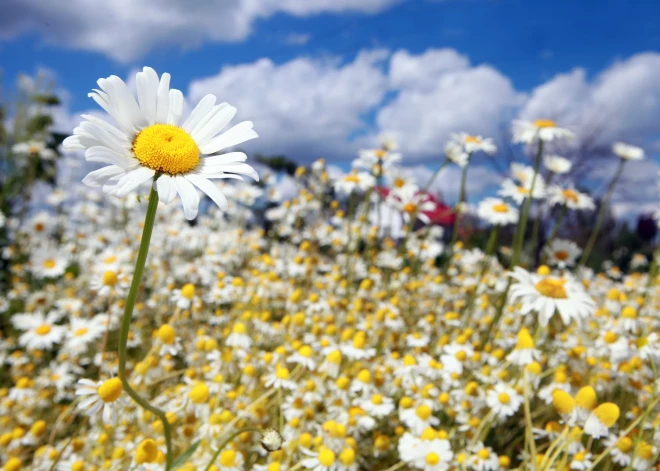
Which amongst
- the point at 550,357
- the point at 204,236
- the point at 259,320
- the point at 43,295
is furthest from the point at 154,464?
the point at 204,236

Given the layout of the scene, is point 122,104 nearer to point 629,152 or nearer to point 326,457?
point 326,457

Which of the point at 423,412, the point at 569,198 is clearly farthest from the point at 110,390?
the point at 569,198

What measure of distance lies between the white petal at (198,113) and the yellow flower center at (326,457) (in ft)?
3.22

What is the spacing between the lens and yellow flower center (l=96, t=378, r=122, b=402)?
A: 1031mm

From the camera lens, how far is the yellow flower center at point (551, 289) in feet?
5.64

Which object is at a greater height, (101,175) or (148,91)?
(148,91)

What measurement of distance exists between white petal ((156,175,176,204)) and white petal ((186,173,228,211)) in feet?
0.12

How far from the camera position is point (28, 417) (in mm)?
2201

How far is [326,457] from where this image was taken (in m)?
1.40

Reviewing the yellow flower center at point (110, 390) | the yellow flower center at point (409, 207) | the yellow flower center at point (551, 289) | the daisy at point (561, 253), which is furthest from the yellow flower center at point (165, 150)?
the daisy at point (561, 253)

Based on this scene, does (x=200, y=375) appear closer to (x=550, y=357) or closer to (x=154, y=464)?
(x=154, y=464)

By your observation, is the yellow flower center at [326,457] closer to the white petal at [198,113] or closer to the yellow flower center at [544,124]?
the white petal at [198,113]

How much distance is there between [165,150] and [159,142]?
0.09ft

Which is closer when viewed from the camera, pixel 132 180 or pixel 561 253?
pixel 132 180
